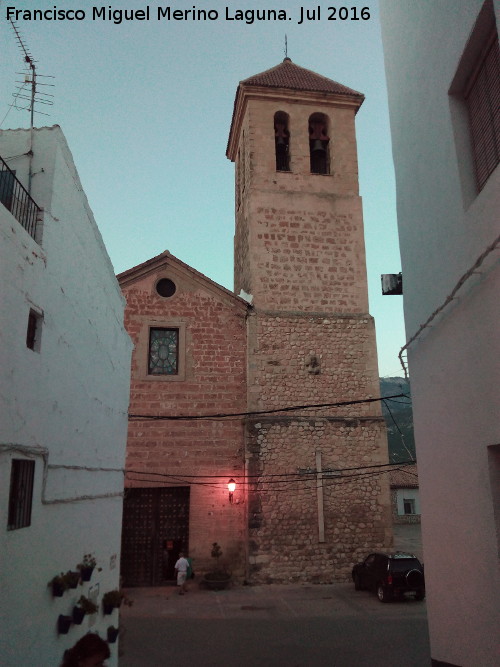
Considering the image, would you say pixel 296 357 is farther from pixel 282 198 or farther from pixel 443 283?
pixel 443 283

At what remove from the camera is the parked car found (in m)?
12.1

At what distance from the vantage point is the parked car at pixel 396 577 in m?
12.1

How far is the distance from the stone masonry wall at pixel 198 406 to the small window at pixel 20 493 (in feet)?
A: 30.9

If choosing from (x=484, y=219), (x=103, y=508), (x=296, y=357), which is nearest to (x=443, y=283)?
(x=484, y=219)

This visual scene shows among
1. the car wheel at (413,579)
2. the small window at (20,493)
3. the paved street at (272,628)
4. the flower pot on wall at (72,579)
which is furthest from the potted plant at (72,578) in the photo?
the car wheel at (413,579)

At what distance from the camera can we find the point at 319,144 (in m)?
17.9

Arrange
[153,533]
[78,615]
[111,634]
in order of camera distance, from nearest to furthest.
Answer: [78,615]
[111,634]
[153,533]

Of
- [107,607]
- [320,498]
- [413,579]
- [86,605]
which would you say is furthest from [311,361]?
[86,605]

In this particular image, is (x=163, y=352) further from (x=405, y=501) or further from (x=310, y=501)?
(x=405, y=501)

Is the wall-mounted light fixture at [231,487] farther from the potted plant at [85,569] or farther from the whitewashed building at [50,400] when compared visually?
the potted plant at [85,569]

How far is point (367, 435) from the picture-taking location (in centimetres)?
1521

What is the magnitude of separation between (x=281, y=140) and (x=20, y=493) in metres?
15.6

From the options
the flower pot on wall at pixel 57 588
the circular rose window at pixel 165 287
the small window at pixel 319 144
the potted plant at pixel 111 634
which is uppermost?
the small window at pixel 319 144

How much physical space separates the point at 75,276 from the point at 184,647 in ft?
21.8
